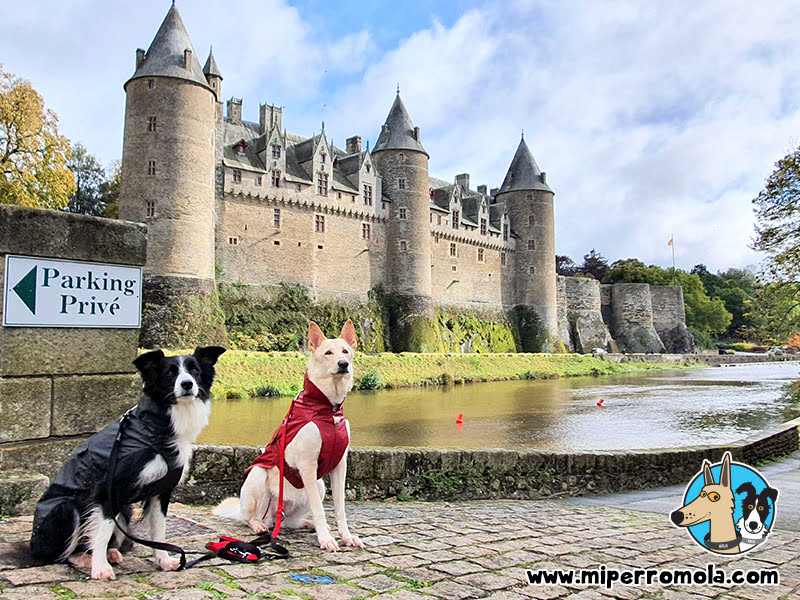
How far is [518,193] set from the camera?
1951 inches

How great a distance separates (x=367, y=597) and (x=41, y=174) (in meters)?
26.1

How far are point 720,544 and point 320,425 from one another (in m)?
Answer: 2.57

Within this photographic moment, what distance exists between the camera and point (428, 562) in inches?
136

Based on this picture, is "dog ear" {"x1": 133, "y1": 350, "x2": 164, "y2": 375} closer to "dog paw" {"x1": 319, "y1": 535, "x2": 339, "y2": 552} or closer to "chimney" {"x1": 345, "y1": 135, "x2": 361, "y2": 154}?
"dog paw" {"x1": 319, "y1": 535, "x2": 339, "y2": 552}

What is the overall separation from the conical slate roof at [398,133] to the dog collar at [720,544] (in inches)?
1434

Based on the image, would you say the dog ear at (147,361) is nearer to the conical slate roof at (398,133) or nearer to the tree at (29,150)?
the tree at (29,150)

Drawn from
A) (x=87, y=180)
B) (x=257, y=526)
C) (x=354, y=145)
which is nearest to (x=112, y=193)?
(x=87, y=180)

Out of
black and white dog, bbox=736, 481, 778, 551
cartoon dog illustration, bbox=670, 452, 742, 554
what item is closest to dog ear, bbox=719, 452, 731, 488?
cartoon dog illustration, bbox=670, 452, 742, 554

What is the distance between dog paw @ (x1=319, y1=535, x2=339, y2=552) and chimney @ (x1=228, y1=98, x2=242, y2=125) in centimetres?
3354

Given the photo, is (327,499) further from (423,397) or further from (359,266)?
(359,266)

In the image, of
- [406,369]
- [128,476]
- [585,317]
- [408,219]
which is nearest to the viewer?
[128,476]

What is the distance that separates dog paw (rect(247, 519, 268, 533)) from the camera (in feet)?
12.9

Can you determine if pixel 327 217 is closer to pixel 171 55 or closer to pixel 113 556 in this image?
pixel 171 55

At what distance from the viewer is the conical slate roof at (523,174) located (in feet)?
162
